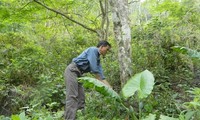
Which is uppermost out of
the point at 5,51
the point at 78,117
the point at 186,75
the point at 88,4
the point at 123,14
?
the point at 88,4

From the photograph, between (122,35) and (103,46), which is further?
(122,35)

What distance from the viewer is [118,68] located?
785 cm

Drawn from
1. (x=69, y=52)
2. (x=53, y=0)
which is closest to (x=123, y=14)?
(x=53, y=0)

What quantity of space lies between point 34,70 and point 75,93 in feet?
13.2

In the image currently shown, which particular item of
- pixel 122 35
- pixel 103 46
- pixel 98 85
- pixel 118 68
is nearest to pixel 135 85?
pixel 98 85

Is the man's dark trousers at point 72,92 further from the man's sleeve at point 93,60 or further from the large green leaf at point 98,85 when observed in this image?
the large green leaf at point 98,85

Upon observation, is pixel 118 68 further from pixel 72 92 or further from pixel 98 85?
pixel 98 85

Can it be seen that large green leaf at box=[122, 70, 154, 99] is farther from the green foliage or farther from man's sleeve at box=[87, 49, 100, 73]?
man's sleeve at box=[87, 49, 100, 73]

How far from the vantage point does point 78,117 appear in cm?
627

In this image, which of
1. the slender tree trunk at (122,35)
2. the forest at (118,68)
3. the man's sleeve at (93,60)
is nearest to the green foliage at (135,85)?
the forest at (118,68)

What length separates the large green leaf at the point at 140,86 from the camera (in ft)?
13.6

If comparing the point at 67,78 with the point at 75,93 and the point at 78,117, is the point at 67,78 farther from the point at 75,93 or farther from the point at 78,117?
the point at 78,117

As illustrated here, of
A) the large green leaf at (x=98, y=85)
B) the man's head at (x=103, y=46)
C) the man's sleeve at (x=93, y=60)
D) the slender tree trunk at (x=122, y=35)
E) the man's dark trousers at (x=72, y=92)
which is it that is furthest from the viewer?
the slender tree trunk at (x=122, y=35)

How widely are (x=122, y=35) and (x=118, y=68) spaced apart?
3.82 feet
